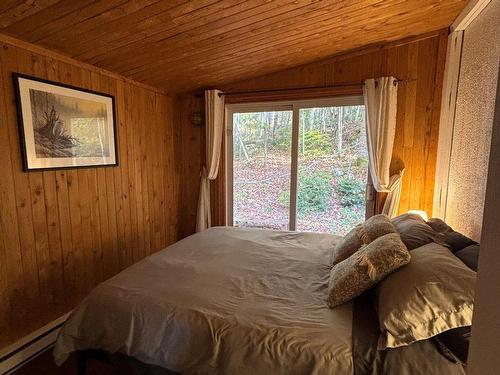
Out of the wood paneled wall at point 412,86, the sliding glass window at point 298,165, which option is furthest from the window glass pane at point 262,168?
the wood paneled wall at point 412,86

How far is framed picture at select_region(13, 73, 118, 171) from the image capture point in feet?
6.33

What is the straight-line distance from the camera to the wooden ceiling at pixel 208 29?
171 centimetres

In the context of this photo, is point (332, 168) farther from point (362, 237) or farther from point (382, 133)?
point (362, 237)

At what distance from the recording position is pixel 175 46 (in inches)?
90.5

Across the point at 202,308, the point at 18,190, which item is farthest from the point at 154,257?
the point at 18,190

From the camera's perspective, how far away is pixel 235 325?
4.07 ft

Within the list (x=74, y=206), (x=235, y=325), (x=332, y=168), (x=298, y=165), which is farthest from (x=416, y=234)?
(x=74, y=206)

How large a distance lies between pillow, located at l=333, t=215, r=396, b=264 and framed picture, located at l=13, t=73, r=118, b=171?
7.12 feet

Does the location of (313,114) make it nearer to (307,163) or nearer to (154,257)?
(307,163)

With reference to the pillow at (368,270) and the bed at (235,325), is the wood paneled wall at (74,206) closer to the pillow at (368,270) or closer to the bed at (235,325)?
the bed at (235,325)

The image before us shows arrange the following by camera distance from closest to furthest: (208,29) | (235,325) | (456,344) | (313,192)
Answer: (456,344) → (235,325) → (208,29) → (313,192)

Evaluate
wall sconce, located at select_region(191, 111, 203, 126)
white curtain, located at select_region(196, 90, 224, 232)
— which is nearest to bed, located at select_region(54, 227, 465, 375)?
white curtain, located at select_region(196, 90, 224, 232)

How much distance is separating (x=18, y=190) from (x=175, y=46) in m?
1.57

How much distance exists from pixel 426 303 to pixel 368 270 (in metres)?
0.27
